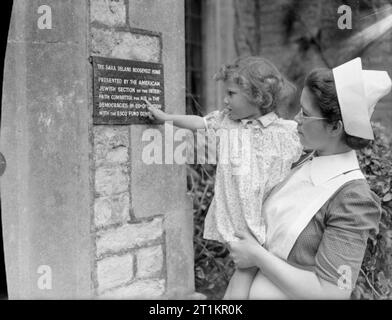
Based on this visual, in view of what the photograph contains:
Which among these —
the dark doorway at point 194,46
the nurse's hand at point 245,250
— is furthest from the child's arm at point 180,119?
the dark doorway at point 194,46

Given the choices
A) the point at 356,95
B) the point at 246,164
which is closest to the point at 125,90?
the point at 246,164

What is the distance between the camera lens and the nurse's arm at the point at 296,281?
1.62 meters

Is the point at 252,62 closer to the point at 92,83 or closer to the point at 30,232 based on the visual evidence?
the point at 92,83

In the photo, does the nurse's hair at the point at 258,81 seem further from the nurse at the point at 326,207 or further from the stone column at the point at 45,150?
the nurse at the point at 326,207

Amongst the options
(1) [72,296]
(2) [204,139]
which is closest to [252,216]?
(2) [204,139]

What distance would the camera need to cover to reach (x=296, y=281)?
164cm

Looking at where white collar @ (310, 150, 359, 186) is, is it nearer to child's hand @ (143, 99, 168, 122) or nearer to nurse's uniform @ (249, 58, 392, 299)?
nurse's uniform @ (249, 58, 392, 299)

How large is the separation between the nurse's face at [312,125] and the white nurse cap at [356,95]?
0.27 ft

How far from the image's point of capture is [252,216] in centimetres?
258

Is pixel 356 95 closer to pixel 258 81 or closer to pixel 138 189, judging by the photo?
pixel 258 81

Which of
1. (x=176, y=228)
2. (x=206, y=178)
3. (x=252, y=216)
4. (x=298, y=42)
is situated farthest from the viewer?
(x=298, y=42)

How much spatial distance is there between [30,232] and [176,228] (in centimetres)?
85

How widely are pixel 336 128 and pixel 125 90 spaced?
4.09ft

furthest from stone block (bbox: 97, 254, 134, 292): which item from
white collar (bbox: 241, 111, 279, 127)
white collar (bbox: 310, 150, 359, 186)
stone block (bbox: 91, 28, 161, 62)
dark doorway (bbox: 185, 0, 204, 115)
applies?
dark doorway (bbox: 185, 0, 204, 115)
